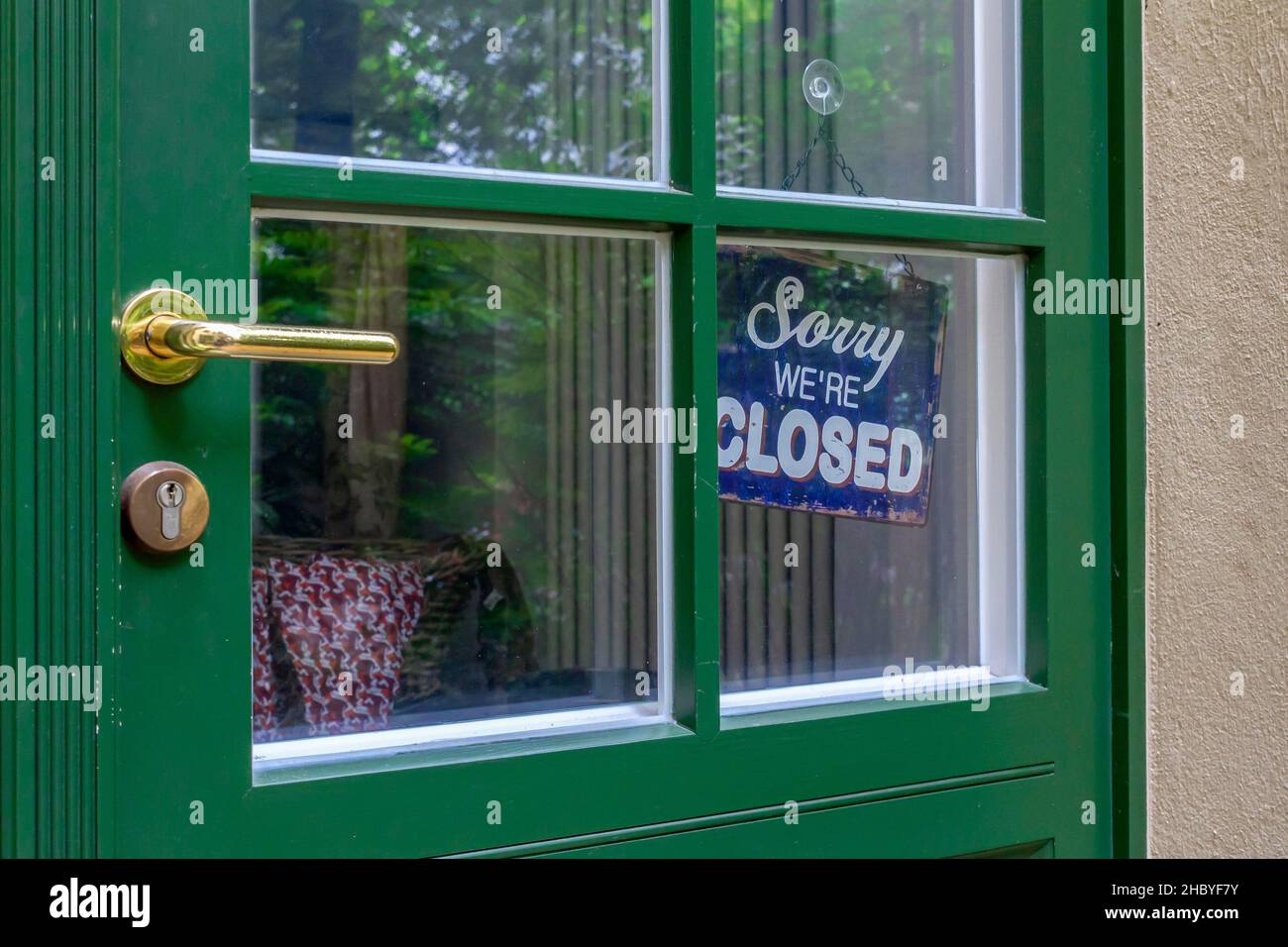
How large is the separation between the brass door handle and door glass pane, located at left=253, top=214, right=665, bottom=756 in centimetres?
12

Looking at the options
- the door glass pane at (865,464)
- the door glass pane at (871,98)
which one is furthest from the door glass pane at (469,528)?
the door glass pane at (871,98)

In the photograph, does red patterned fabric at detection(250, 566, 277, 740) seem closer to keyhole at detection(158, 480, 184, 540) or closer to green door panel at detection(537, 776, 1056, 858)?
keyhole at detection(158, 480, 184, 540)

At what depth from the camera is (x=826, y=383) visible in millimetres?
1172

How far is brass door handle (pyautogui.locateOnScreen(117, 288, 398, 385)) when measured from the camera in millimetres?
817

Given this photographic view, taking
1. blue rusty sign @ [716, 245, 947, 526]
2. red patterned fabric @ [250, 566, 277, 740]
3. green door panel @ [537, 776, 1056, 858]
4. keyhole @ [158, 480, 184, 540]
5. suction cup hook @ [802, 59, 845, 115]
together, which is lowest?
green door panel @ [537, 776, 1056, 858]

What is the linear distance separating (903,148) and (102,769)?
3.17ft

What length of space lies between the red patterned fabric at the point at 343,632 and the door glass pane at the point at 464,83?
1.19 ft

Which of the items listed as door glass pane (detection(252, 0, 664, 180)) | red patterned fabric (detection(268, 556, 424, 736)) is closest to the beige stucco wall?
door glass pane (detection(252, 0, 664, 180))

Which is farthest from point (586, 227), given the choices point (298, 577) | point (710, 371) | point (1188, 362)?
point (1188, 362)

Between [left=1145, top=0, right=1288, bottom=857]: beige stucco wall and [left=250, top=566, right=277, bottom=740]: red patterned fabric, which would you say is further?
[left=1145, top=0, right=1288, bottom=857]: beige stucco wall

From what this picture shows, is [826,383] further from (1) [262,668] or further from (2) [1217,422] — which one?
(1) [262,668]

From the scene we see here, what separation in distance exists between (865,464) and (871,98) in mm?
394

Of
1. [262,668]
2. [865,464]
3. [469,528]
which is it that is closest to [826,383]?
[865,464]
